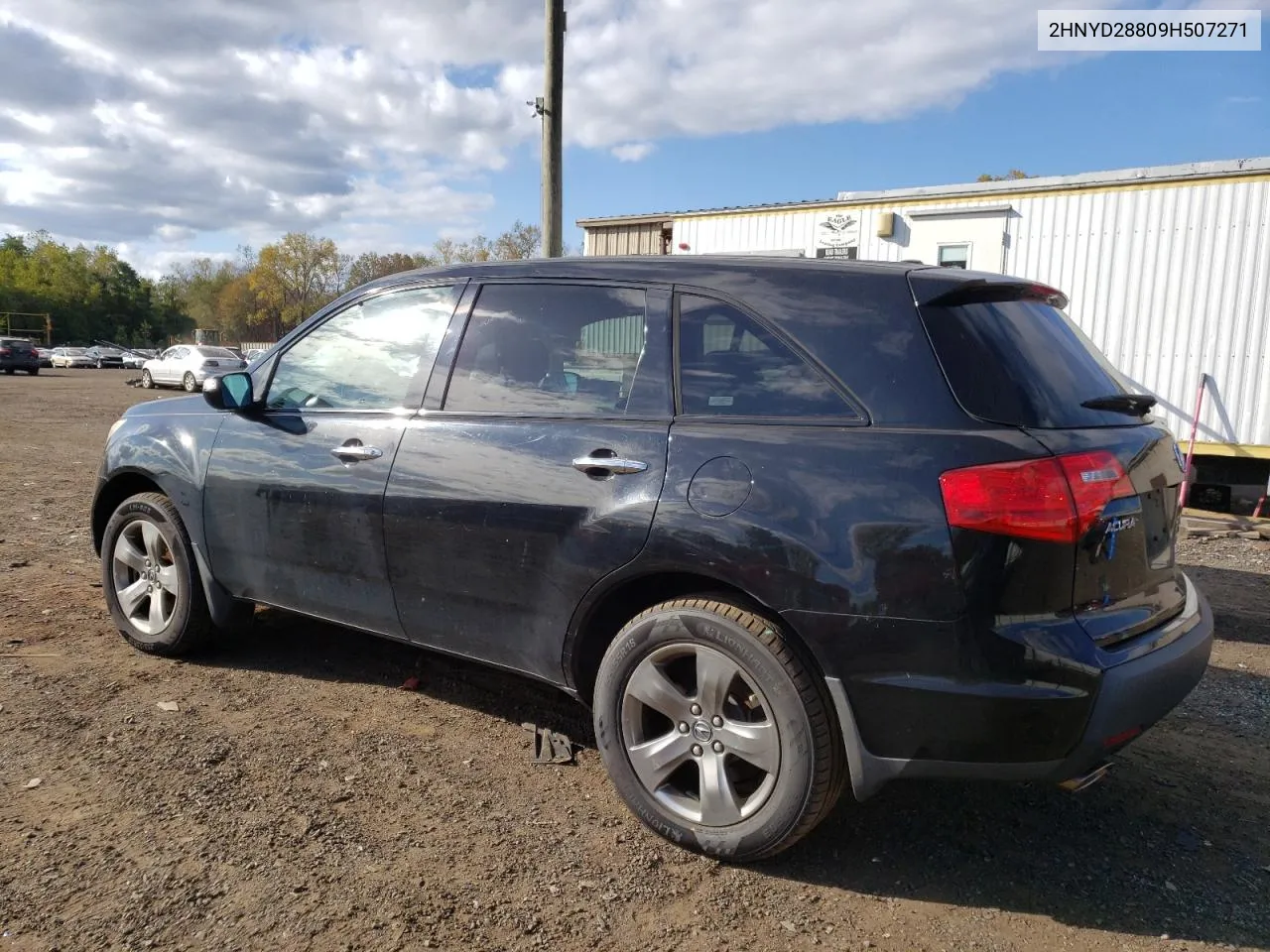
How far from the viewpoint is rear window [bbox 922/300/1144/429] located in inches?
96.9

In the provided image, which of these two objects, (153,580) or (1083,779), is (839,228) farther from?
(1083,779)

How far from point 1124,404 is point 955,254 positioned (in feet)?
25.8

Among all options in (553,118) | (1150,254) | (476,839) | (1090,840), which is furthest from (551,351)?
(1150,254)

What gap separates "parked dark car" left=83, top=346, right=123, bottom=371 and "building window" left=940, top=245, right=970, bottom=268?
2244 inches

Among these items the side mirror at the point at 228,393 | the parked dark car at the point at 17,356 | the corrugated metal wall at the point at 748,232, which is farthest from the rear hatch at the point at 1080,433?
the parked dark car at the point at 17,356

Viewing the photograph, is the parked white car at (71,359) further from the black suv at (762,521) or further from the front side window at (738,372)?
the front side window at (738,372)

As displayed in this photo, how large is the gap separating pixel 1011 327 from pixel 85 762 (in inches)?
135

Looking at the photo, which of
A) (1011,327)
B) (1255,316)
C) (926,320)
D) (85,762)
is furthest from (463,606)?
(1255,316)

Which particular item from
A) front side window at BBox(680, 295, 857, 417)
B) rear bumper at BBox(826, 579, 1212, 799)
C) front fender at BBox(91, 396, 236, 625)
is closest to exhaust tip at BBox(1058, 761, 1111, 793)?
rear bumper at BBox(826, 579, 1212, 799)

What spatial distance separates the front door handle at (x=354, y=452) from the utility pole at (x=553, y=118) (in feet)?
22.6

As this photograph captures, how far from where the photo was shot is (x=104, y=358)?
56.3 metres

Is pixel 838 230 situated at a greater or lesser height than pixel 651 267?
greater

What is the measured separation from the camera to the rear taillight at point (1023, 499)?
229 centimetres

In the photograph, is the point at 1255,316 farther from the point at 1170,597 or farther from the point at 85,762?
the point at 85,762
